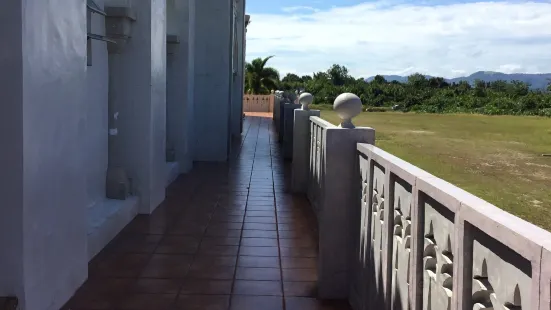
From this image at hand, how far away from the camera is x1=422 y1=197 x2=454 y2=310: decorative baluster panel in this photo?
7.59ft

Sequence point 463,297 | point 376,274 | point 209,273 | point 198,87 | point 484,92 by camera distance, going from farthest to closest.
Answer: point 484,92 → point 198,87 → point 209,273 → point 376,274 → point 463,297

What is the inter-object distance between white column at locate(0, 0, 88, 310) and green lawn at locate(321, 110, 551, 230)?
739 centimetres

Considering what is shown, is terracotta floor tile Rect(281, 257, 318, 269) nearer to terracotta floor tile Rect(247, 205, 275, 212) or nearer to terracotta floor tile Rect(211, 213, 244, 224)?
terracotta floor tile Rect(211, 213, 244, 224)

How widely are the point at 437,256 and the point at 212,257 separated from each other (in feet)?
10.2

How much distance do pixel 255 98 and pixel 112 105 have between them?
2689cm

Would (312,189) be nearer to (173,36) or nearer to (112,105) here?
(112,105)

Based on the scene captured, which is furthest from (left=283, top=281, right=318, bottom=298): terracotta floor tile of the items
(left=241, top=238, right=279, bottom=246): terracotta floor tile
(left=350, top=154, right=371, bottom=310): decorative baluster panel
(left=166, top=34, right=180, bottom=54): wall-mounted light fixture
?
(left=166, top=34, right=180, bottom=54): wall-mounted light fixture

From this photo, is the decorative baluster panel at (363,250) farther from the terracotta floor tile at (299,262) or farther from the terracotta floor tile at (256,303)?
the terracotta floor tile at (299,262)

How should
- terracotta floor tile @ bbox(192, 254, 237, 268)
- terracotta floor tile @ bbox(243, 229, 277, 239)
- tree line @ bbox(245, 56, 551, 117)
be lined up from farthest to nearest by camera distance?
tree line @ bbox(245, 56, 551, 117) < terracotta floor tile @ bbox(243, 229, 277, 239) < terracotta floor tile @ bbox(192, 254, 237, 268)

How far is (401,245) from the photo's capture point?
3037mm

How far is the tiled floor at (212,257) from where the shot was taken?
4.24m

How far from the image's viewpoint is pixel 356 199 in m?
4.27

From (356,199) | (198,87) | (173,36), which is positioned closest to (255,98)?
(198,87)

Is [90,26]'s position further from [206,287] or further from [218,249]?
[206,287]
